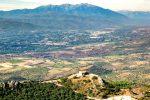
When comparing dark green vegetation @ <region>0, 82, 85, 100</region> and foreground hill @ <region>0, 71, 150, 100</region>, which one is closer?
dark green vegetation @ <region>0, 82, 85, 100</region>

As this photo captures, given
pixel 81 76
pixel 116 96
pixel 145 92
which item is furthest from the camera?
pixel 81 76

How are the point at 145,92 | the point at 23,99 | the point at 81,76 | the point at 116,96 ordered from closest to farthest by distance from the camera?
the point at 23,99 < the point at 116,96 < the point at 145,92 < the point at 81,76

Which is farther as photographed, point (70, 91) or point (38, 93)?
point (70, 91)

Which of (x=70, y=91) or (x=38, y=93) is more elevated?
(x=38, y=93)

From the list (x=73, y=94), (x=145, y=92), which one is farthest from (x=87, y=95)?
(x=145, y=92)

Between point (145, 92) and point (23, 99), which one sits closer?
point (23, 99)

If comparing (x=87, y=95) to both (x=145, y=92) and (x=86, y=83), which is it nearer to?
(x=86, y=83)

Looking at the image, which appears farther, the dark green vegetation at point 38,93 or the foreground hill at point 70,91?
the foreground hill at point 70,91
